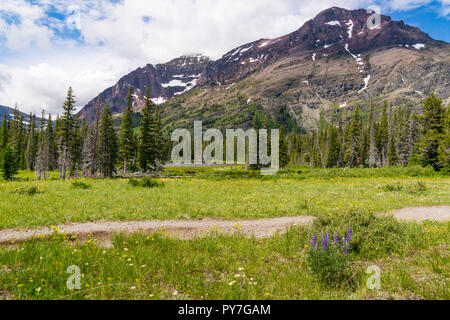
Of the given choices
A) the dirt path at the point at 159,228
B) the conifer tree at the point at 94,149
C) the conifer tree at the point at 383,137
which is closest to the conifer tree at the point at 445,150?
the dirt path at the point at 159,228

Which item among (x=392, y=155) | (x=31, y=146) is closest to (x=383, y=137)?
(x=392, y=155)

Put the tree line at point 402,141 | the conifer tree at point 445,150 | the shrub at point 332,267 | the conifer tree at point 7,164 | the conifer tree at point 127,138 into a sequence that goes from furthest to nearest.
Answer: the conifer tree at point 127,138, the conifer tree at point 7,164, the tree line at point 402,141, the conifer tree at point 445,150, the shrub at point 332,267

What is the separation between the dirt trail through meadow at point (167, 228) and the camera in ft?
27.1

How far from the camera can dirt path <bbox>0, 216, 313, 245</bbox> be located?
8.30m

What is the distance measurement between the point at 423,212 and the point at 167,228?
14.1m

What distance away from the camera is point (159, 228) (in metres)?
9.21

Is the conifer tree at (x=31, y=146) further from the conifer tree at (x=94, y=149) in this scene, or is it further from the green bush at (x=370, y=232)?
the green bush at (x=370, y=232)

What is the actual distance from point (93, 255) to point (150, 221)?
4.88 meters

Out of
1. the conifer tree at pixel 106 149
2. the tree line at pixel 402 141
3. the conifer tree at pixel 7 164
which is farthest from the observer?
the conifer tree at pixel 106 149

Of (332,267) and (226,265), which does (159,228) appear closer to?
(226,265)
